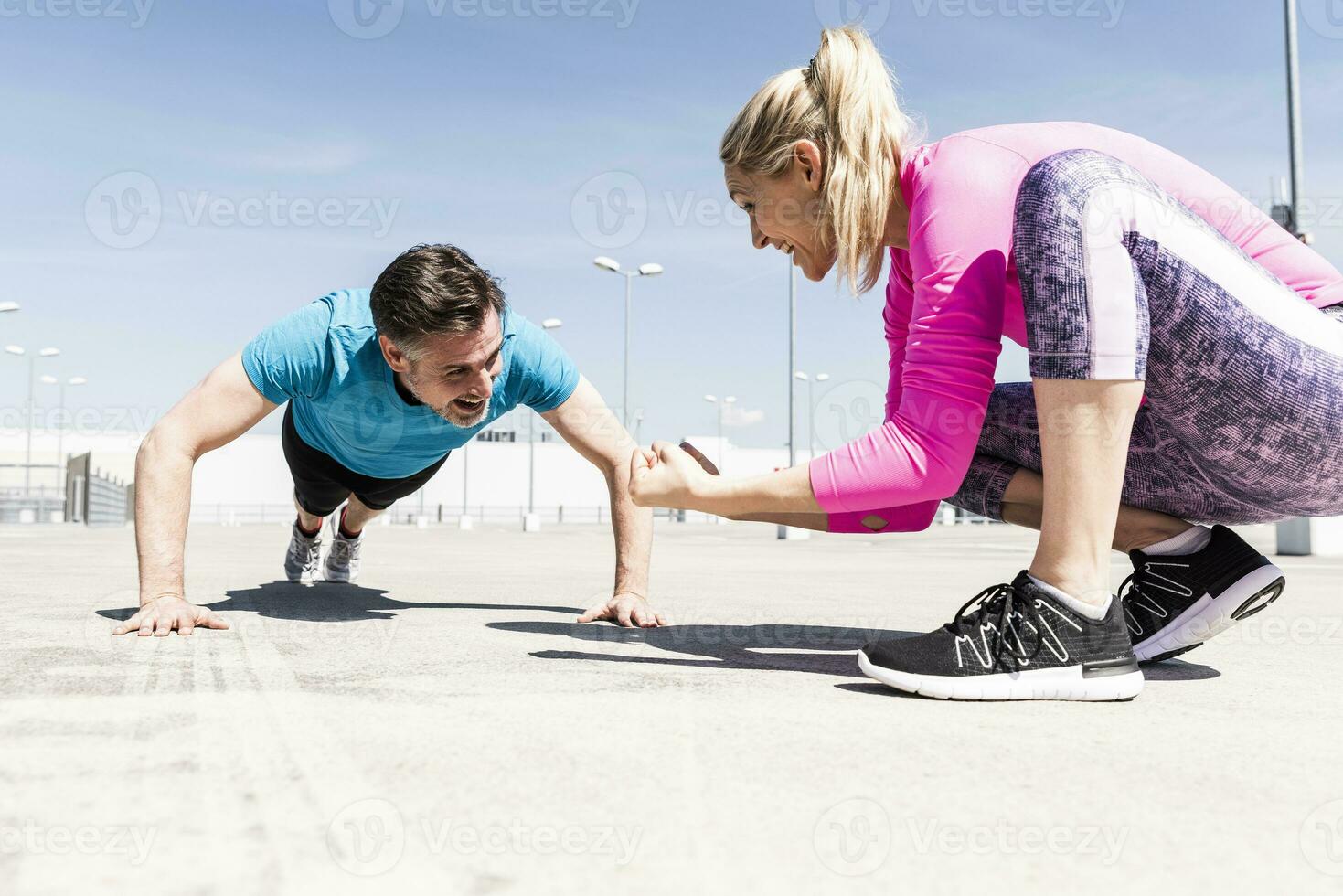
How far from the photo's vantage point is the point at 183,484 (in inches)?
127

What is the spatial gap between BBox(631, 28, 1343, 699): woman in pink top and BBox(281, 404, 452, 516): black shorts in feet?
8.48

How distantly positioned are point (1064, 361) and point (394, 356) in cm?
218

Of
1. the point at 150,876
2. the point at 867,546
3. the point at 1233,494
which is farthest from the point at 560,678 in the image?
the point at 867,546

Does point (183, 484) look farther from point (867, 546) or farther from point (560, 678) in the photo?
point (867, 546)

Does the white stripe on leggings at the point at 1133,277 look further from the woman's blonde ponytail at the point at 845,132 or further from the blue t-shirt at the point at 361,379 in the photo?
the blue t-shirt at the point at 361,379

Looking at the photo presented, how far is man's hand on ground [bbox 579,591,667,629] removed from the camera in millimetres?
3408

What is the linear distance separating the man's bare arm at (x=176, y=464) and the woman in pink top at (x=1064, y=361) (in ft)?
5.54

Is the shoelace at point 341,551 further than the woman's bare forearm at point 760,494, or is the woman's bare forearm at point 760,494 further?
the shoelace at point 341,551

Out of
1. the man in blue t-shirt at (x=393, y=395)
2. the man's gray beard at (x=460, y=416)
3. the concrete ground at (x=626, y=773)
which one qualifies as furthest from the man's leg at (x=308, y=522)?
the concrete ground at (x=626, y=773)

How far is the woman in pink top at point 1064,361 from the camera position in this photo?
6.63 ft

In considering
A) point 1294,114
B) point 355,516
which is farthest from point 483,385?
point 1294,114

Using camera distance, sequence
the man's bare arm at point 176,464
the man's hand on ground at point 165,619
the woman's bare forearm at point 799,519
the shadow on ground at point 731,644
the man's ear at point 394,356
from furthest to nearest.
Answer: the man's ear at point 394,356 < the man's bare arm at point 176,464 < the man's hand on ground at point 165,619 < the shadow on ground at point 731,644 < the woman's bare forearm at point 799,519

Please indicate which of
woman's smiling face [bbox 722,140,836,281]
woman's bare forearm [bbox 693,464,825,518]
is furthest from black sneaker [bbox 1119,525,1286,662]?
woman's smiling face [bbox 722,140,836,281]

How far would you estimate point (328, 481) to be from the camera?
4.86 metres
